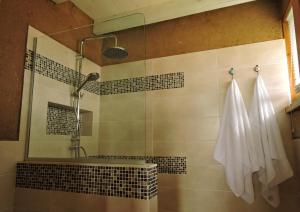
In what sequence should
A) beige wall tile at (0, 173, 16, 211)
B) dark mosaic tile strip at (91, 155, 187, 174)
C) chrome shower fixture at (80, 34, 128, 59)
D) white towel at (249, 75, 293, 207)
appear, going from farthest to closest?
1. dark mosaic tile strip at (91, 155, 187, 174)
2. chrome shower fixture at (80, 34, 128, 59)
3. white towel at (249, 75, 293, 207)
4. beige wall tile at (0, 173, 16, 211)

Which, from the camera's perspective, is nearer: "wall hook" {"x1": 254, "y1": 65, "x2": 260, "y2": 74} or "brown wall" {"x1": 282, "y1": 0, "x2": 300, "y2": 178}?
"brown wall" {"x1": 282, "y1": 0, "x2": 300, "y2": 178}

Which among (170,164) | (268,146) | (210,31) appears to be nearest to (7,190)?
(170,164)

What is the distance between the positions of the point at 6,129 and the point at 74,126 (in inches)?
19.7

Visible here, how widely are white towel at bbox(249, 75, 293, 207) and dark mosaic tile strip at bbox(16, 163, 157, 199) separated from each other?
0.94 m

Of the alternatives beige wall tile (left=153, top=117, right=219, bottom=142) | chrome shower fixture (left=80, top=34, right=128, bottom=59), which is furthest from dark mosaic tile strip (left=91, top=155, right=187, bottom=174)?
chrome shower fixture (left=80, top=34, right=128, bottom=59)

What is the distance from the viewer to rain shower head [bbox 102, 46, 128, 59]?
192 cm

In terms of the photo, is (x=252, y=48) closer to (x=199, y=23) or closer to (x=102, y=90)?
(x=199, y=23)

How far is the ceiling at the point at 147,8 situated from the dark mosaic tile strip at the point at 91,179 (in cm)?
114

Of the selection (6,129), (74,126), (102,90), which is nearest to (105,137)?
(74,126)

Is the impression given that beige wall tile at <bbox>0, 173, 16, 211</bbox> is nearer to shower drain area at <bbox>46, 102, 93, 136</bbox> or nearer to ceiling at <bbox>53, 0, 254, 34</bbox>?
shower drain area at <bbox>46, 102, 93, 136</bbox>

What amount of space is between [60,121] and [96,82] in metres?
0.47

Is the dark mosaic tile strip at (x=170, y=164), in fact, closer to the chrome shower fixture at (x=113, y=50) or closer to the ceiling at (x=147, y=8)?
the chrome shower fixture at (x=113, y=50)

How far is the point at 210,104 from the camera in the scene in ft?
6.68

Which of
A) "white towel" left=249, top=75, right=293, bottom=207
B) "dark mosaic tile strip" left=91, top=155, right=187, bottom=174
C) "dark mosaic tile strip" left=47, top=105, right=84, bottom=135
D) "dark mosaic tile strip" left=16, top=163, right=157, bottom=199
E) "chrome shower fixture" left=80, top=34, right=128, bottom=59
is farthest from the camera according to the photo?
"dark mosaic tile strip" left=91, top=155, right=187, bottom=174
